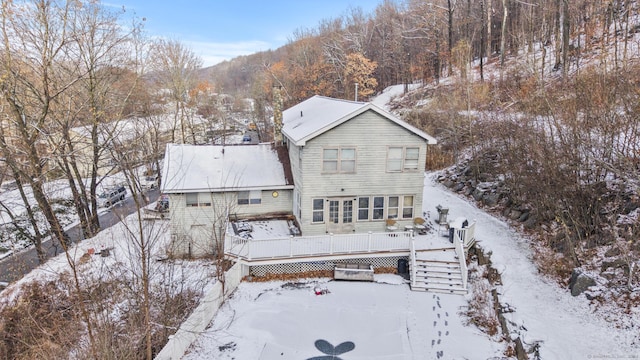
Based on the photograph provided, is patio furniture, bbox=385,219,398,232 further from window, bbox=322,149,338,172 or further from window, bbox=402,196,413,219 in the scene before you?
window, bbox=322,149,338,172

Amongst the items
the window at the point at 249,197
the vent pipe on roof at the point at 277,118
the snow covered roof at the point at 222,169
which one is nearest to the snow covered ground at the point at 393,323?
the window at the point at 249,197

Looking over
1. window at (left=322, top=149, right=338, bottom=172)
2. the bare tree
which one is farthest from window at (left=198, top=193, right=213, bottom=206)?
the bare tree

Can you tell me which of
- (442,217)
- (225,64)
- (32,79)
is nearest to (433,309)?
(442,217)

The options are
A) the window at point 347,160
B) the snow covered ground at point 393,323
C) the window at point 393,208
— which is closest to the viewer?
→ the snow covered ground at point 393,323

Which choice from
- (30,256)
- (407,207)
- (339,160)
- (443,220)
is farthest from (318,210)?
(30,256)

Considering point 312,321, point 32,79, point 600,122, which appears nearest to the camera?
point 312,321

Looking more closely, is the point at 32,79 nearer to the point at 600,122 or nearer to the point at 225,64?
the point at 600,122

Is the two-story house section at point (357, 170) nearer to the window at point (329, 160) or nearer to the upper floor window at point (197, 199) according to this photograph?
the window at point (329, 160)
